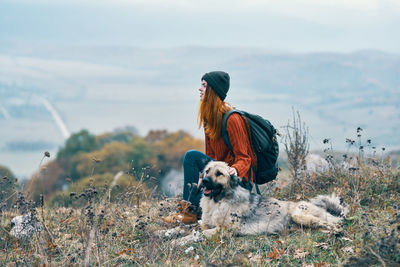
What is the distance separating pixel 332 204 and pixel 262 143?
1.39m

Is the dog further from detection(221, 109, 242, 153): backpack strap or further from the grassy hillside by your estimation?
detection(221, 109, 242, 153): backpack strap

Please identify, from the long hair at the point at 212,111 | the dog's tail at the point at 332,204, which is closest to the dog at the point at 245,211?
the dog's tail at the point at 332,204

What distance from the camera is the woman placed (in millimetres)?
5516

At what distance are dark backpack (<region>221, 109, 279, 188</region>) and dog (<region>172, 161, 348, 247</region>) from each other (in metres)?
0.36

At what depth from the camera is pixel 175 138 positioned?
79000 millimetres

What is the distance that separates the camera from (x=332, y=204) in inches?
235

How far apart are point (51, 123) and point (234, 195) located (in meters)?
176

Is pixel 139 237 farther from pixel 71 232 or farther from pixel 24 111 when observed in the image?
pixel 24 111

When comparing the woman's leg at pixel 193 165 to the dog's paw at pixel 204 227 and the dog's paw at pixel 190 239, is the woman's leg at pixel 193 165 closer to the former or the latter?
the dog's paw at pixel 204 227

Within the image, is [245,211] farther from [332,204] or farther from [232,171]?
[332,204]

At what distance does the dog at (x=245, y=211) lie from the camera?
538cm

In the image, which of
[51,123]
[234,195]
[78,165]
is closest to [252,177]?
[234,195]

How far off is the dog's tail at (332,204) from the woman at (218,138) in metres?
1.06

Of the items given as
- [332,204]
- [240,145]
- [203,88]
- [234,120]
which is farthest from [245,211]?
[203,88]
